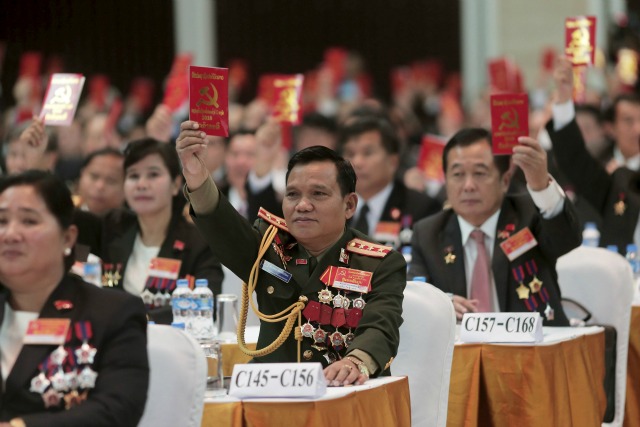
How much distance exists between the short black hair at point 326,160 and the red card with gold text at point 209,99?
25 cm

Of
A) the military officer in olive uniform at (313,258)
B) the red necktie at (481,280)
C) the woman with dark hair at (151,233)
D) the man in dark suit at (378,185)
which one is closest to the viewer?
the military officer in olive uniform at (313,258)

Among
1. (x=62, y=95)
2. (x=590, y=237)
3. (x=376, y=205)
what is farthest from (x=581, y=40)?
(x=62, y=95)

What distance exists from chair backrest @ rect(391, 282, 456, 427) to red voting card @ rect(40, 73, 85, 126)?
1.88 meters

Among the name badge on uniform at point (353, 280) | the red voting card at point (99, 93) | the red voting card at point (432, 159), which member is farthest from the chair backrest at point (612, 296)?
the red voting card at point (99, 93)

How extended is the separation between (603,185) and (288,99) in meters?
1.77

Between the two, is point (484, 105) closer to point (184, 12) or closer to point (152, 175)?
point (184, 12)

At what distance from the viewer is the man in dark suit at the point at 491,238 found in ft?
14.7

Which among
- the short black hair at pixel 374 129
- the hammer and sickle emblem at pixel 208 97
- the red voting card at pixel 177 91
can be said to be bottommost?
the short black hair at pixel 374 129

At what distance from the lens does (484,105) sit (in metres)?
11.2

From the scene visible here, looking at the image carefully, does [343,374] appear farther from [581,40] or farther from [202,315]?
[581,40]

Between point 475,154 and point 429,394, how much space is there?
1.43 metres

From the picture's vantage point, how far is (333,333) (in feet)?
11.5

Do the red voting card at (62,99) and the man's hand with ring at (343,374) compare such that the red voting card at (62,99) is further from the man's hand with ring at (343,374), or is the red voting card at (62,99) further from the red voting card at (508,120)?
the man's hand with ring at (343,374)

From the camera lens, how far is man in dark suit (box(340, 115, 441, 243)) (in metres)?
6.31
